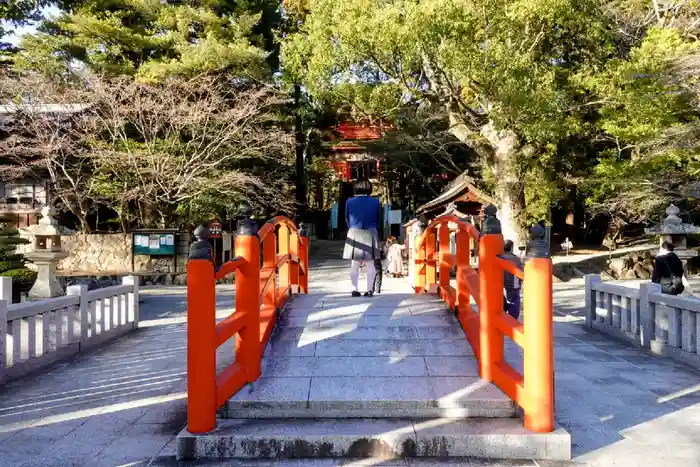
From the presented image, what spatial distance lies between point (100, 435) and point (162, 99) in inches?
622

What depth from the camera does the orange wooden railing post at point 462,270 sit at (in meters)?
5.44

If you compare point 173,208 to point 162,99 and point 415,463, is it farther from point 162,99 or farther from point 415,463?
point 415,463

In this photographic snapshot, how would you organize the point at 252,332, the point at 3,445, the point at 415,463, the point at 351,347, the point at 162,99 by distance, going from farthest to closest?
the point at 162,99 < the point at 351,347 < the point at 252,332 < the point at 3,445 < the point at 415,463

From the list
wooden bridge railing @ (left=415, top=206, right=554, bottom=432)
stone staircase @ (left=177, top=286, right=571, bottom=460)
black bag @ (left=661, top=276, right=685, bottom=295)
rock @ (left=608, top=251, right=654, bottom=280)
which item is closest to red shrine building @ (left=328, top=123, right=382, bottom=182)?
rock @ (left=608, top=251, right=654, bottom=280)

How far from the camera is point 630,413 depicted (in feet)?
14.8

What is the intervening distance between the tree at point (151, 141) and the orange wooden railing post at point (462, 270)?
1317 cm

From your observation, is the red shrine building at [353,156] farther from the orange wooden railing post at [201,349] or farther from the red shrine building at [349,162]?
the orange wooden railing post at [201,349]

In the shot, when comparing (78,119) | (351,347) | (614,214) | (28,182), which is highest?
(78,119)

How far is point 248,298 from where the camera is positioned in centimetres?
436

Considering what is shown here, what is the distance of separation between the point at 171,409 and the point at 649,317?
608 cm

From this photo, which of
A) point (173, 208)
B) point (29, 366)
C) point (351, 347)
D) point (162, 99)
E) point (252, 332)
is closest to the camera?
point (252, 332)

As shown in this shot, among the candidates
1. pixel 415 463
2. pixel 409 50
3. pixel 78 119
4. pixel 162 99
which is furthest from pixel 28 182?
pixel 415 463

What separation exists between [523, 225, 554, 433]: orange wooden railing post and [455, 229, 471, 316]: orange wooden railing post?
1.54m

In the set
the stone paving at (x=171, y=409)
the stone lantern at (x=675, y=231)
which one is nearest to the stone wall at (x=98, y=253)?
the stone paving at (x=171, y=409)
